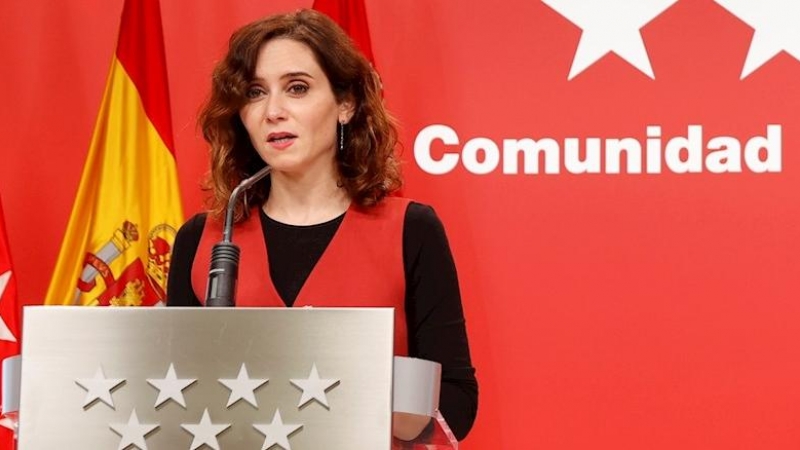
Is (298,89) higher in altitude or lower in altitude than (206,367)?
higher

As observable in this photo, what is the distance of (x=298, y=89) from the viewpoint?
1771 mm

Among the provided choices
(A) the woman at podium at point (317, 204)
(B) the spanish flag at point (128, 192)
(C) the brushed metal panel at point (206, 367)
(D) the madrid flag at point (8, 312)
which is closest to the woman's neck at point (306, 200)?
(A) the woman at podium at point (317, 204)

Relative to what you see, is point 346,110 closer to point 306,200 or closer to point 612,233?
point 306,200

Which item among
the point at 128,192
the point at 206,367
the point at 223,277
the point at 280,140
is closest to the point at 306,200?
the point at 280,140

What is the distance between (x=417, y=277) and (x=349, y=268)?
0.11m

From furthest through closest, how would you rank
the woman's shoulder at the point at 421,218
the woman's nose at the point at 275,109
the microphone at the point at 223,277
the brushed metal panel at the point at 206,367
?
the woman's shoulder at the point at 421,218 → the woman's nose at the point at 275,109 → the microphone at the point at 223,277 → the brushed metal panel at the point at 206,367

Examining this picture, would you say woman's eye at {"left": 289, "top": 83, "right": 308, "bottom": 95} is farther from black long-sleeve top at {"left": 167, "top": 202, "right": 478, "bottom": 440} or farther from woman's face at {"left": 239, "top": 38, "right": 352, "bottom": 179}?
black long-sleeve top at {"left": 167, "top": 202, "right": 478, "bottom": 440}

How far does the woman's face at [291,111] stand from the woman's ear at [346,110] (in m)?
0.02

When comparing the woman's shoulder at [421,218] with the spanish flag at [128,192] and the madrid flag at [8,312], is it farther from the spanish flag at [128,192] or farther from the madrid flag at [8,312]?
the madrid flag at [8,312]

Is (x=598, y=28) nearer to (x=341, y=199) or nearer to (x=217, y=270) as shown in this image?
(x=341, y=199)

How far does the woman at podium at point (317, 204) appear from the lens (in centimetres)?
173

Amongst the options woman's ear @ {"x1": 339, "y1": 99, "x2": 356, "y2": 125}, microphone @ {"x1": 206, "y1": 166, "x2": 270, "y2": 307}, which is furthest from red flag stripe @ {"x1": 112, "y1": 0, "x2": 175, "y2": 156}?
microphone @ {"x1": 206, "y1": 166, "x2": 270, "y2": 307}

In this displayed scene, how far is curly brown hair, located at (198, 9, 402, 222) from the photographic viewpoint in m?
1.78

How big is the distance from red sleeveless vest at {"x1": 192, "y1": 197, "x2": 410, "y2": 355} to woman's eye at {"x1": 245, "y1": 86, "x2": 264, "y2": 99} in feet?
0.74
